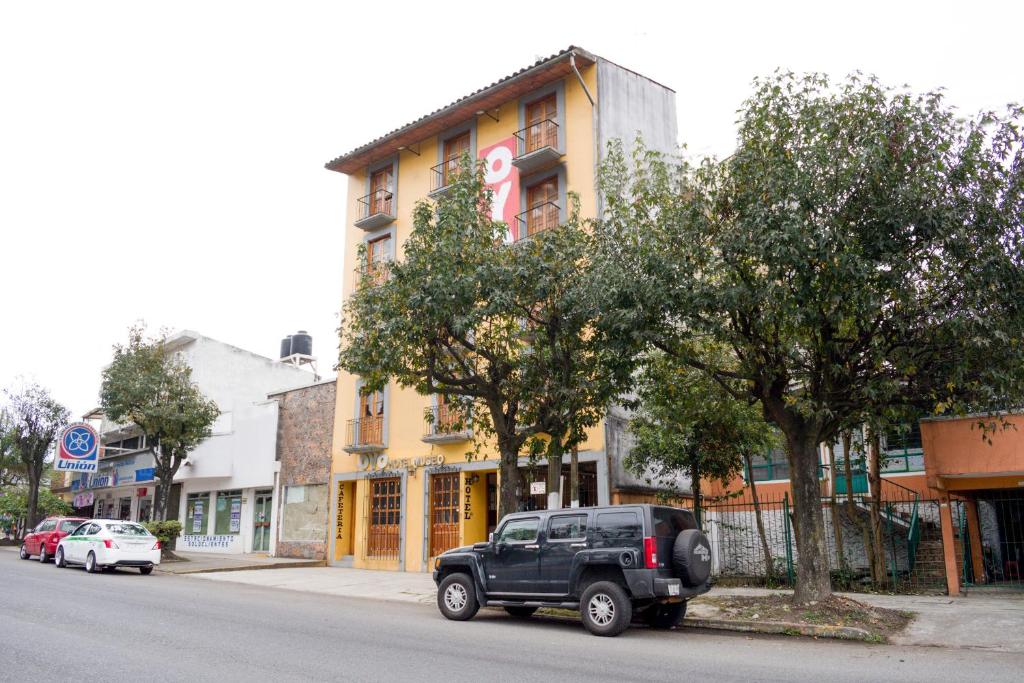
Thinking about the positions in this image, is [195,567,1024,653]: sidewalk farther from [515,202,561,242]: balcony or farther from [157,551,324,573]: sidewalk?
[515,202,561,242]: balcony

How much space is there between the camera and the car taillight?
1085 centimetres

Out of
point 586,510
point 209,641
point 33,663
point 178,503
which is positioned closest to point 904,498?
point 586,510

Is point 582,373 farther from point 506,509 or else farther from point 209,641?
point 209,641

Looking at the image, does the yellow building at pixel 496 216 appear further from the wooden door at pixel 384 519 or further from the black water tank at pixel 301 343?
the black water tank at pixel 301 343

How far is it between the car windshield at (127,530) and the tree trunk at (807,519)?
1757 cm

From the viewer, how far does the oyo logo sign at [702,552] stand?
11.3 meters

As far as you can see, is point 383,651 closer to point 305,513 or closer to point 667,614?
point 667,614

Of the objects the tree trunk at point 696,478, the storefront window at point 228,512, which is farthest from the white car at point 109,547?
the tree trunk at point 696,478

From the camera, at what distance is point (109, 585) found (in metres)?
17.0

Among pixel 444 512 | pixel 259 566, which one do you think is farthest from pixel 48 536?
pixel 444 512

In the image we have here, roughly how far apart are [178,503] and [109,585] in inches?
784

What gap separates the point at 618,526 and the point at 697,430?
6.18 meters

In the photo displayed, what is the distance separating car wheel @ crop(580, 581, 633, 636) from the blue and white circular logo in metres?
28.1

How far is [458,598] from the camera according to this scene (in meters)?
12.7
